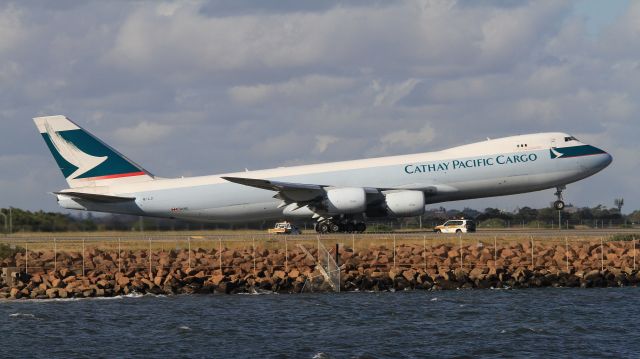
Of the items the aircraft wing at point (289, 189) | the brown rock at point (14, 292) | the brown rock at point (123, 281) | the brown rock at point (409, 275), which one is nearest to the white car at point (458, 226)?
the aircraft wing at point (289, 189)

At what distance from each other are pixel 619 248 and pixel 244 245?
19.6m

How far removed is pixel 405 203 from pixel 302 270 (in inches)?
668

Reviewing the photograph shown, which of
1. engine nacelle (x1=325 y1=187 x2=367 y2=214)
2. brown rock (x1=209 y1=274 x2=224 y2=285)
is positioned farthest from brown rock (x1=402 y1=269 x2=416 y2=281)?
engine nacelle (x1=325 y1=187 x2=367 y2=214)

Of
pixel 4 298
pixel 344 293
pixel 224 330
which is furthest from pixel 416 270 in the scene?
pixel 4 298

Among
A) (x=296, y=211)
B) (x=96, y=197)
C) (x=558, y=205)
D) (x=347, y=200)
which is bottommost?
(x=296, y=211)

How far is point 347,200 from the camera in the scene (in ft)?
221

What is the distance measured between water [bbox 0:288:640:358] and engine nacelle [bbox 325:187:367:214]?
718 inches

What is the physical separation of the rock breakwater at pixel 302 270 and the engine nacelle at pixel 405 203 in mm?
10970

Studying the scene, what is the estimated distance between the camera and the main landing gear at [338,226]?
7006cm

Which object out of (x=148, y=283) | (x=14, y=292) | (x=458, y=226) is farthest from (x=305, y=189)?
(x=14, y=292)

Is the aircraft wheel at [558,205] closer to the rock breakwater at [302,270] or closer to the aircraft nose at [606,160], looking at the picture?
the aircraft nose at [606,160]

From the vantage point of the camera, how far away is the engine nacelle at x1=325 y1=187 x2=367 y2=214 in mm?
67312

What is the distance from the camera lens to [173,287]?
50.0 meters

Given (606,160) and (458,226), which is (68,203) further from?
(606,160)
